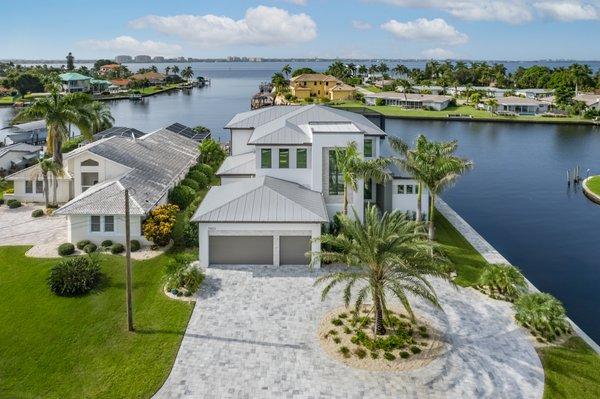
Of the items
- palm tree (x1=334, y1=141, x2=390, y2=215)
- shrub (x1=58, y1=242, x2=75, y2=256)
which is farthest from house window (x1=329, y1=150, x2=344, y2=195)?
shrub (x1=58, y1=242, x2=75, y2=256)

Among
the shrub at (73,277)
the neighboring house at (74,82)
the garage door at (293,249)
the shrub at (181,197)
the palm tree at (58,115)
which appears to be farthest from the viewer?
the neighboring house at (74,82)

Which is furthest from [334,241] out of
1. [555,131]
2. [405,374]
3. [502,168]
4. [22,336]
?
[555,131]

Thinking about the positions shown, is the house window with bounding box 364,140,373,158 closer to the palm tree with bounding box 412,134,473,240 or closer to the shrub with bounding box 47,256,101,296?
the palm tree with bounding box 412,134,473,240

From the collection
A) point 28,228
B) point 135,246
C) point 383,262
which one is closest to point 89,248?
point 135,246

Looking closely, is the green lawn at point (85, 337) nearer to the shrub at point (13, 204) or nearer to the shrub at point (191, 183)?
the shrub at point (13, 204)

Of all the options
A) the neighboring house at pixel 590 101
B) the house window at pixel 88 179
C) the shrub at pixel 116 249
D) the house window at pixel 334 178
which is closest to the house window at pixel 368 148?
the house window at pixel 334 178

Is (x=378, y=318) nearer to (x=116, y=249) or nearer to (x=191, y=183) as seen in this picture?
(x=116, y=249)
